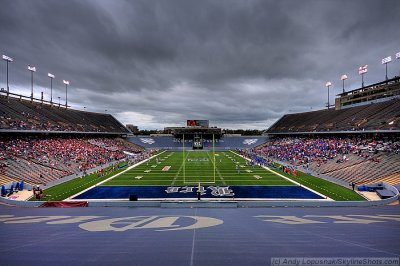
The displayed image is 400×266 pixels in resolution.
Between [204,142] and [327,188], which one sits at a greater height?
[204,142]

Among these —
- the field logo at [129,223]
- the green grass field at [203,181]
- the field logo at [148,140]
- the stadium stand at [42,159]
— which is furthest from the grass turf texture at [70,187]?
the field logo at [148,140]

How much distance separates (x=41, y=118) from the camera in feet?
155

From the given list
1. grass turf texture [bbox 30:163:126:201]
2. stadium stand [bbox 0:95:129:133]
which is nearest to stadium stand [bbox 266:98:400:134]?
grass turf texture [bbox 30:163:126:201]

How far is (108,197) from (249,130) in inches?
5172

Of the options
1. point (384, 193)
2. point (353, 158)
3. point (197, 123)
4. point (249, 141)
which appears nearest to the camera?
point (384, 193)

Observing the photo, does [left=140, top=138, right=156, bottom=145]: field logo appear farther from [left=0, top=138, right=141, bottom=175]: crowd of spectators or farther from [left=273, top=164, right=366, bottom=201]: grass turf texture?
[left=273, top=164, right=366, bottom=201]: grass turf texture

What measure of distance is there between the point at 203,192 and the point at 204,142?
61138mm

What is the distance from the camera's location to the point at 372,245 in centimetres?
452

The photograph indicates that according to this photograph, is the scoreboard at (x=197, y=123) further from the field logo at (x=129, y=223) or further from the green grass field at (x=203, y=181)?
the field logo at (x=129, y=223)

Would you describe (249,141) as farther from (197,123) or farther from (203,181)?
(203,181)

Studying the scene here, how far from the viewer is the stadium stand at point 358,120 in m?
36.9

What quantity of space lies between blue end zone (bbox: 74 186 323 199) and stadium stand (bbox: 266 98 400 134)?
21.5 metres

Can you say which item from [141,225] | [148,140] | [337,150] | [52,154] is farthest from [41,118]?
[337,150]

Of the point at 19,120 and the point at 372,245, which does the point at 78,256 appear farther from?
the point at 19,120
